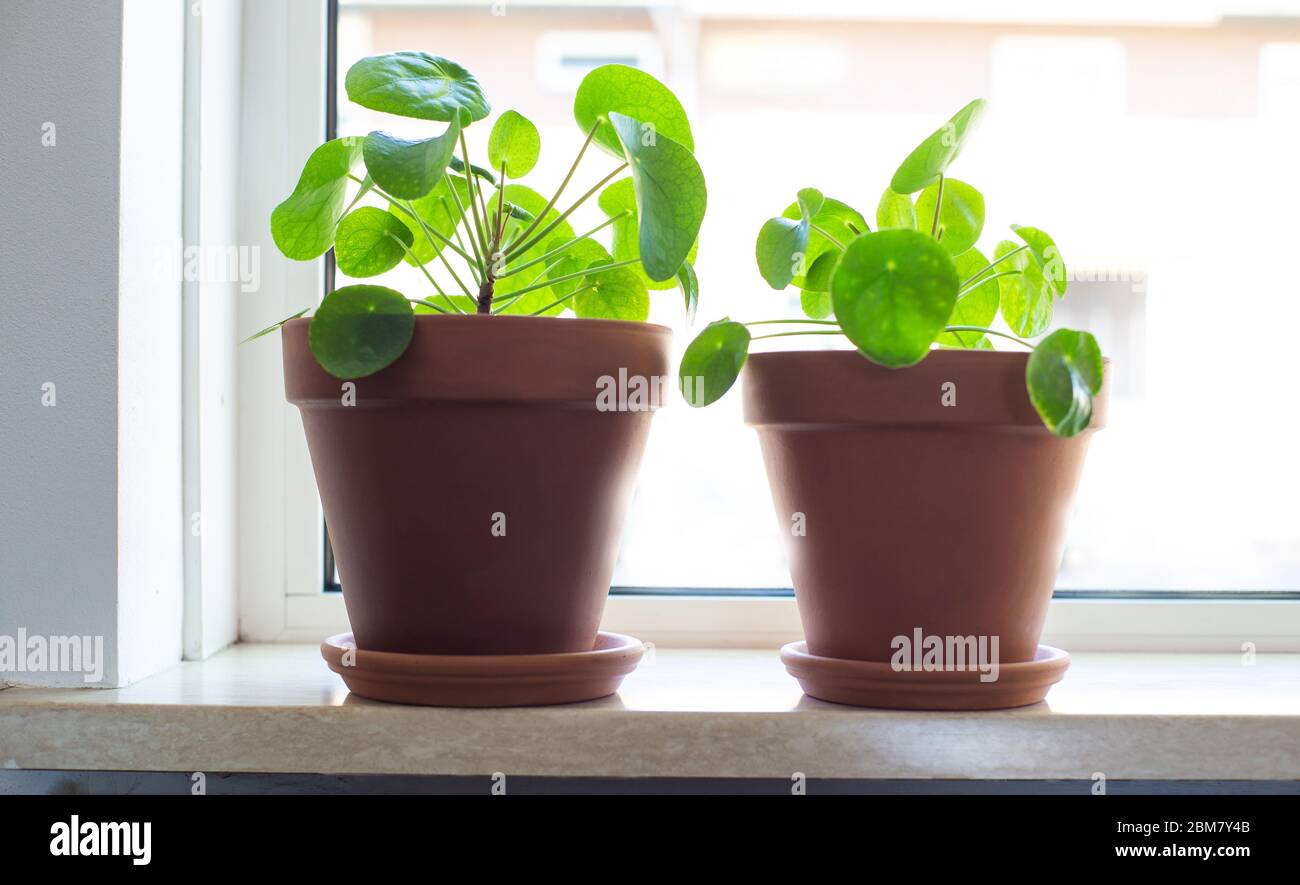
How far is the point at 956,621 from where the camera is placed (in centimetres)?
80

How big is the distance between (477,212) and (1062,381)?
0.43m

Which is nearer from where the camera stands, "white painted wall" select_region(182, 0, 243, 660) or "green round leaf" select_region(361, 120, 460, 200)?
"green round leaf" select_region(361, 120, 460, 200)

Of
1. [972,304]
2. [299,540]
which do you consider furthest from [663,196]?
[299,540]

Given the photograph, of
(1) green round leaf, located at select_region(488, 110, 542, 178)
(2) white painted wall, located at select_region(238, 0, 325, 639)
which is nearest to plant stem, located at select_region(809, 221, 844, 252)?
(1) green round leaf, located at select_region(488, 110, 542, 178)

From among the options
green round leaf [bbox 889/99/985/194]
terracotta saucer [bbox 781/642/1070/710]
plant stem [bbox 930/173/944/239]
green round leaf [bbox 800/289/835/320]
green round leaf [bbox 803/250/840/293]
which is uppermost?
green round leaf [bbox 889/99/985/194]

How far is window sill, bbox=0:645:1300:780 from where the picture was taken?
2.59 ft

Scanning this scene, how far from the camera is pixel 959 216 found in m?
0.90

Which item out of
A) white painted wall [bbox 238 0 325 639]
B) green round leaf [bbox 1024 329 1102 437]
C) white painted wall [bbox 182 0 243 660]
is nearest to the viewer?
green round leaf [bbox 1024 329 1102 437]

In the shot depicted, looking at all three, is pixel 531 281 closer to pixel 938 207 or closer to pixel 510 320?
pixel 510 320

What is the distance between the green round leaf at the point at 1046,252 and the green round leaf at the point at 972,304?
0.16ft

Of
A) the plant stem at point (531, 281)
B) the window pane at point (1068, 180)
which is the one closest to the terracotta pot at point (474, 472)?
the plant stem at point (531, 281)

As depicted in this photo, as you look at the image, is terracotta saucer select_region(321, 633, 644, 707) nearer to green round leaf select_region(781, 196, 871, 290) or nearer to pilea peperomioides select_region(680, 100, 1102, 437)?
pilea peperomioides select_region(680, 100, 1102, 437)

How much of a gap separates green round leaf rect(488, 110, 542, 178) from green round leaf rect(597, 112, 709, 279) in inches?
5.7

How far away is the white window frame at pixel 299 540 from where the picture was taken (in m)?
1.11
